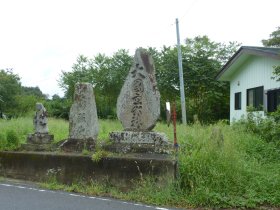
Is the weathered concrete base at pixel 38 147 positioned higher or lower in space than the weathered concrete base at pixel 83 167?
higher

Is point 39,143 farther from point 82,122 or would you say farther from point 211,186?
point 211,186

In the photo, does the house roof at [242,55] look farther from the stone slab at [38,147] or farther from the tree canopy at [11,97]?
the tree canopy at [11,97]

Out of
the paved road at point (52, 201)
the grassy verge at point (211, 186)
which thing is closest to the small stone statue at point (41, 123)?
the grassy verge at point (211, 186)

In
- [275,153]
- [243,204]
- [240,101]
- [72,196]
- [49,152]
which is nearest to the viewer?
[243,204]

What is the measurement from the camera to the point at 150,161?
6.71 metres

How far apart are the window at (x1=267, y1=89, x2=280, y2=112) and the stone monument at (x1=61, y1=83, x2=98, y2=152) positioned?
888cm

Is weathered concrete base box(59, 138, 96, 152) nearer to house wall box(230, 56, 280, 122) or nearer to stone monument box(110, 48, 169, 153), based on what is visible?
stone monument box(110, 48, 169, 153)

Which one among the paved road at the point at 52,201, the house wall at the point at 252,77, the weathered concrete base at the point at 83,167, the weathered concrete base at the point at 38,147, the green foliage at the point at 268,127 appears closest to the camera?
the paved road at the point at 52,201

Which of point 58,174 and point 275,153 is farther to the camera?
point 275,153

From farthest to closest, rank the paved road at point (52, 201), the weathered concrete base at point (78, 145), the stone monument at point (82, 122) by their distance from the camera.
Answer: the stone monument at point (82, 122) < the weathered concrete base at point (78, 145) < the paved road at point (52, 201)

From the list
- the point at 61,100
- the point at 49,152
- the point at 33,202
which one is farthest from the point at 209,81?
the point at 33,202

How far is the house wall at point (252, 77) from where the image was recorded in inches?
595

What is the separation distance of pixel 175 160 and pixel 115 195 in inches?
48.4

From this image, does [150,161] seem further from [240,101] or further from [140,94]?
[240,101]
